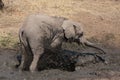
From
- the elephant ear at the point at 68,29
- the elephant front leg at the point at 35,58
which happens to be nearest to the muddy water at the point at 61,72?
the elephant front leg at the point at 35,58

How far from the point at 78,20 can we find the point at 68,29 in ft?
15.8

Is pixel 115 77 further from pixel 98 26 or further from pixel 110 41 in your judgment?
pixel 98 26

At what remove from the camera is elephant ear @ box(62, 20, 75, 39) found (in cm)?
1074

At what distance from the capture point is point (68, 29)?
10766mm

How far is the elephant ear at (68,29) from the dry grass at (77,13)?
256cm

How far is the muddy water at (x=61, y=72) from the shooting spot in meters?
9.77

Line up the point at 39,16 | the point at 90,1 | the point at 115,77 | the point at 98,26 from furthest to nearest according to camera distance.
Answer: the point at 90,1 → the point at 98,26 → the point at 39,16 → the point at 115,77

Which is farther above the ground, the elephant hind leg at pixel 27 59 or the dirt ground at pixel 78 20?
the elephant hind leg at pixel 27 59

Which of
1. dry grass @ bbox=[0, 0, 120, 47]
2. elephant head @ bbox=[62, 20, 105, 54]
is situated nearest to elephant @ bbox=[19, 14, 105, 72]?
elephant head @ bbox=[62, 20, 105, 54]

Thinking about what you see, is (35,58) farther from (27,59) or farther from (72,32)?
(72,32)

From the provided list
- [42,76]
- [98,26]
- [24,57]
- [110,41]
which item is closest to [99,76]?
[42,76]

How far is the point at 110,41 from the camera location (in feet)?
45.8

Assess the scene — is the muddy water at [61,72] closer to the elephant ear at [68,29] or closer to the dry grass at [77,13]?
the elephant ear at [68,29]

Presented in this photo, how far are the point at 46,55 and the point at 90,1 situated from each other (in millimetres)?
7882
